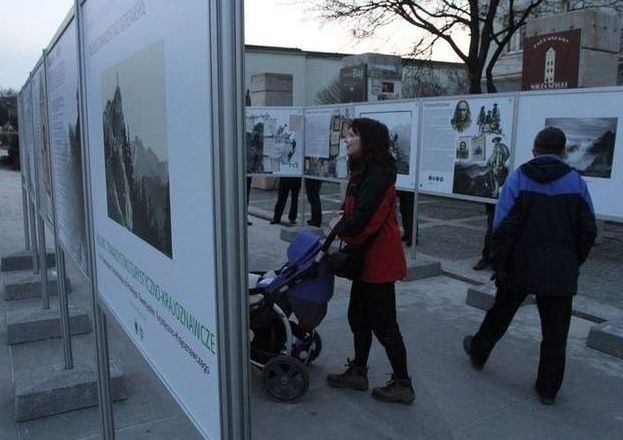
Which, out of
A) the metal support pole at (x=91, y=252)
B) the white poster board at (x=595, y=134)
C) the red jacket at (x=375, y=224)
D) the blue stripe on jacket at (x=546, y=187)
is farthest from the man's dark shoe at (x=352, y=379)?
the white poster board at (x=595, y=134)

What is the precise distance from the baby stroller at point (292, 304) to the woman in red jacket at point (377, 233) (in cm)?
21

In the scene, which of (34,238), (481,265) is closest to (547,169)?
(481,265)

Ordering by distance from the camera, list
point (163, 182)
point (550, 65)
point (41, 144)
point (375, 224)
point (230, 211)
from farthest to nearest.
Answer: point (550, 65), point (41, 144), point (375, 224), point (163, 182), point (230, 211)

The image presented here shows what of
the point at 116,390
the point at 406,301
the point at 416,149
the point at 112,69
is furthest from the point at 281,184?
the point at 112,69

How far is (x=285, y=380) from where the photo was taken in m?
3.56

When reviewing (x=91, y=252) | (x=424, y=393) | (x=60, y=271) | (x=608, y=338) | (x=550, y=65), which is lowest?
(x=424, y=393)

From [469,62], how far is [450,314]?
12503mm

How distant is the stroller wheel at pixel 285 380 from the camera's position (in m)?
3.56

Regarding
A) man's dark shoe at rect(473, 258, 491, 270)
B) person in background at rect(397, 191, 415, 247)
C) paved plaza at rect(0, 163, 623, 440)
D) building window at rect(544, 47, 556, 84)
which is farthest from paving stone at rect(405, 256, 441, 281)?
building window at rect(544, 47, 556, 84)

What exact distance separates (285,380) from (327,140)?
17.2ft

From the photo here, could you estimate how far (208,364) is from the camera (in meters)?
1.16

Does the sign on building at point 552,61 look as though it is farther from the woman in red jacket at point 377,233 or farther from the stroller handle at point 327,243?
the stroller handle at point 327,243

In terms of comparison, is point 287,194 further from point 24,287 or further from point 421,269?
point 24,287

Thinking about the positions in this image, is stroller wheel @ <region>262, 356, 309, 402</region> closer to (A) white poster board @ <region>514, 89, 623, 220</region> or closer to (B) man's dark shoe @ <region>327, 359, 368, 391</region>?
(B) man's dark shoe @ <region>327, 359, 368, 391</region>
